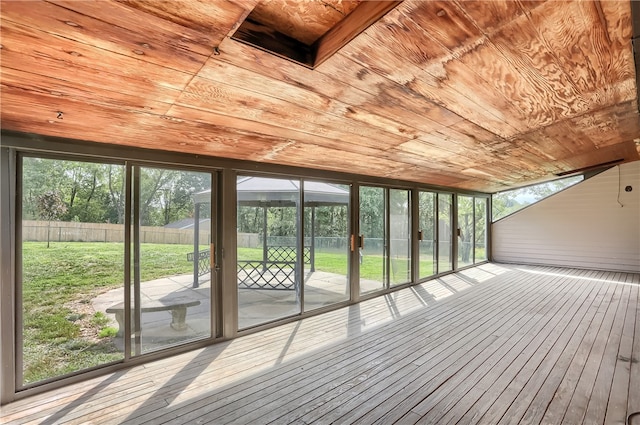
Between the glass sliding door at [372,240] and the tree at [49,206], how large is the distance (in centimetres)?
385

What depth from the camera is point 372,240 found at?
554cm

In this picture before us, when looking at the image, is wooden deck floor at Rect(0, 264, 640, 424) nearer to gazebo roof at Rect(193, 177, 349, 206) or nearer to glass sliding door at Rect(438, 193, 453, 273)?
gazebo roof at Rect(193, 177, 349, 206)

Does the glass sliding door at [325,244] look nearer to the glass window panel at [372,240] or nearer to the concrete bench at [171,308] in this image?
the glass window panel at [372,240]

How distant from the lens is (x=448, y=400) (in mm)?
2404

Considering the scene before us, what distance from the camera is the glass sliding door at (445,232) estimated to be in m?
7.47

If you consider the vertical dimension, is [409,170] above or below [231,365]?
above

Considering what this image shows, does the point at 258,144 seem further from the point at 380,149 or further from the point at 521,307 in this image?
the point at 521,307

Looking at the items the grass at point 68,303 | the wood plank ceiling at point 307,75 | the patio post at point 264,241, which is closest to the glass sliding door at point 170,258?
the grass at point 68,303

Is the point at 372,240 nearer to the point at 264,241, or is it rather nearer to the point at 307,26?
the point at 264,241

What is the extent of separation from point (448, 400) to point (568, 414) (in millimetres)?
829

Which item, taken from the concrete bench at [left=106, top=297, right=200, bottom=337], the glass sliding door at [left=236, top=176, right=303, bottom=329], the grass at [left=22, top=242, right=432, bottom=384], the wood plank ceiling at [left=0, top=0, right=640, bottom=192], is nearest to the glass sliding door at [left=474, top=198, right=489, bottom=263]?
the wood plank ceiling at [left=0, top=0, right=640, bottom=192]

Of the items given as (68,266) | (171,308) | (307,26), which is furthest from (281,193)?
(307,26)

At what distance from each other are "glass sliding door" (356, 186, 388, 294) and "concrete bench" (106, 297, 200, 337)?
9.20ft

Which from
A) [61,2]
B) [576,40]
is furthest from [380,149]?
[61,2]
